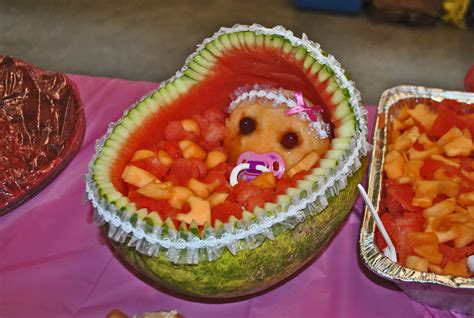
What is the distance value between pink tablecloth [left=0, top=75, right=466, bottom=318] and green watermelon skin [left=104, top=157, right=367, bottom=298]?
0.24ft

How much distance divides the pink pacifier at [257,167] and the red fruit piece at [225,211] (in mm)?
86

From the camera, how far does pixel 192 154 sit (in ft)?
3.58

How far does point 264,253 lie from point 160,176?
23 centimetres

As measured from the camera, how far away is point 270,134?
3.60ft

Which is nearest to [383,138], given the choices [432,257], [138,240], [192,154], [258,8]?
[432,257]

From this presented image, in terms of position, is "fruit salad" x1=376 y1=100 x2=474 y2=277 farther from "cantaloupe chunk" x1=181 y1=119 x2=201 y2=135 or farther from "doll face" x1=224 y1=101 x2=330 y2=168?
"cantaloupe chunk" x1=181 y1=119 x2=201 y2=135

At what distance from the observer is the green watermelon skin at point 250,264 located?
0.92 metres

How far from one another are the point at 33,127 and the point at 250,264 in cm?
60

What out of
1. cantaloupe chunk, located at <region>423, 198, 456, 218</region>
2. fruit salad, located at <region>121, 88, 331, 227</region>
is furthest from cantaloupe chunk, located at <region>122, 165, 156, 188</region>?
cantaloupe chunk, located at <region>423, 198, 456, 218</region>

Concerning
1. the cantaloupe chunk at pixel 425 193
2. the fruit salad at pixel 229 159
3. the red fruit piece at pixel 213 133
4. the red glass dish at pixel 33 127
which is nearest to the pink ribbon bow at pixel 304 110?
the fruit salad at pixel 229 159

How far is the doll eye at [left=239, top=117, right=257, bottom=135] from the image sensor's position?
111cm

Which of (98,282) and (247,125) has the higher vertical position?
(247,125)

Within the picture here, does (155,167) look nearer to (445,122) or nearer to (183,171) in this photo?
(183,171)

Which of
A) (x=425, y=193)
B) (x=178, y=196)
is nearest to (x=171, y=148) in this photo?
(x=178, y=196)
